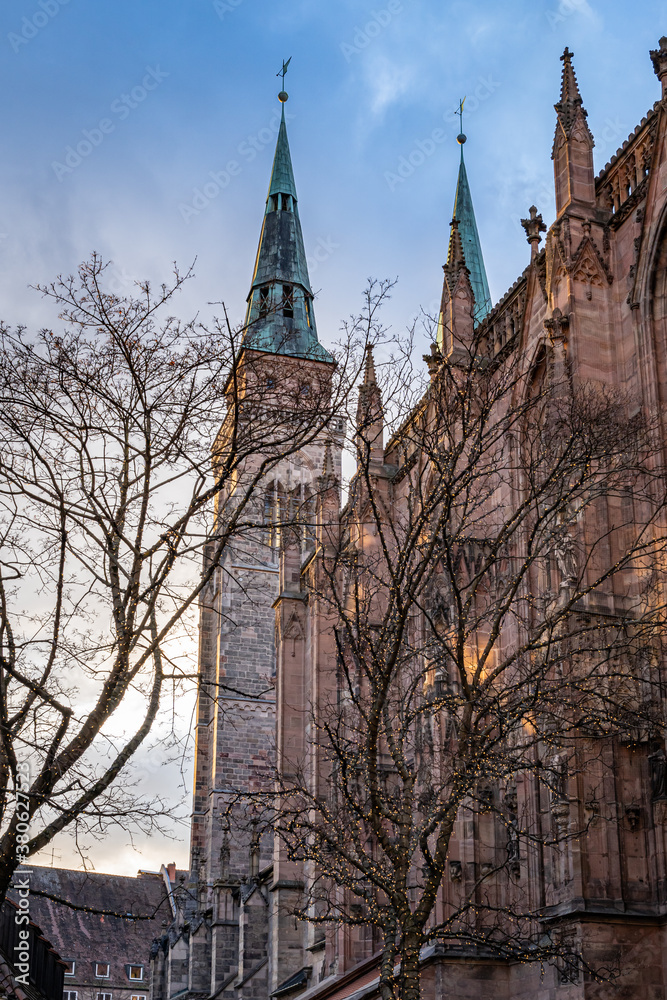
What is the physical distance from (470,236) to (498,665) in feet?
94.5

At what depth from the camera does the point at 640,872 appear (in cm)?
1352

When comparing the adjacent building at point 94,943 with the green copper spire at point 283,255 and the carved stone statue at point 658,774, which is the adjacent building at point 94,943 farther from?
the carved stone statue at point 658,774

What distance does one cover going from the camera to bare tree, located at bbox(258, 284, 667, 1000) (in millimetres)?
10008

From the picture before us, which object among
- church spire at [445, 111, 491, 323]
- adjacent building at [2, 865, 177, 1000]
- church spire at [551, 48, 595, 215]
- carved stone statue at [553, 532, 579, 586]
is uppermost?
church spire at [445, 111, 491, 323]

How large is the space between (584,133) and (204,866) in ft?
100

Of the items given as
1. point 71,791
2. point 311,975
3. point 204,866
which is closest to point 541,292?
point 71,791

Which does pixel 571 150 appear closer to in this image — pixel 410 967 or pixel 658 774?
pixel 658 774

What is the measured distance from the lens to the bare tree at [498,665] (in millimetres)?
10008

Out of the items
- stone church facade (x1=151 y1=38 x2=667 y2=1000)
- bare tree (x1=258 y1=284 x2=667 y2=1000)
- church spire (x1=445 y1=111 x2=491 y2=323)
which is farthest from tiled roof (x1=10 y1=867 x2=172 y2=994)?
bare tree (x1=258 y1=284 x2=667 y2=1000)

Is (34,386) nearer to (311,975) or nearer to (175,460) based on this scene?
(175,460)

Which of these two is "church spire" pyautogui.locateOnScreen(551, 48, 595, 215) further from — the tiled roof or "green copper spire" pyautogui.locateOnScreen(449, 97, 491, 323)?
the tiled roof

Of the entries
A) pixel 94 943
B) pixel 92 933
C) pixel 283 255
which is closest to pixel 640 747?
pixel 283 255

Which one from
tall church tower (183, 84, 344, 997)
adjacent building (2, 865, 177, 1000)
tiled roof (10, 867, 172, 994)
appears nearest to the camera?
tall church tower (183, 84, 344, 997)

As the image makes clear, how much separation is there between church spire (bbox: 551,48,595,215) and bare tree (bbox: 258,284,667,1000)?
99.3 inches
